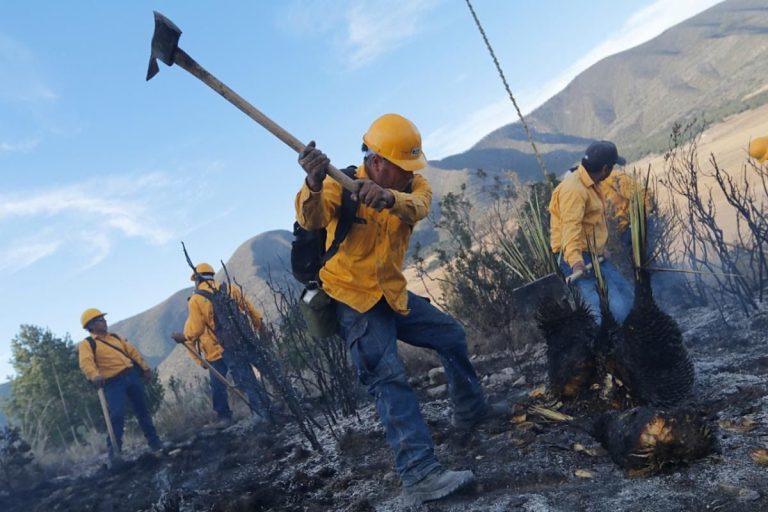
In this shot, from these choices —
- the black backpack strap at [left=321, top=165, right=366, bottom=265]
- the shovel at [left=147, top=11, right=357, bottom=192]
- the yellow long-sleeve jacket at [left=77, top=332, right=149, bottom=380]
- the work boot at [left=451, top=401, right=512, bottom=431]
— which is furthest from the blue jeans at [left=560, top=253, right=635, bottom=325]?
the yellow long-sleeve jacket at [left=77, top=332, right=149, bottom=380]

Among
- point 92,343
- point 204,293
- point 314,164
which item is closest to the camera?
point 314,164

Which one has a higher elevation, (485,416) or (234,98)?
(234,98)

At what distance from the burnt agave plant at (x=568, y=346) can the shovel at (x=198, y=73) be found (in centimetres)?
142

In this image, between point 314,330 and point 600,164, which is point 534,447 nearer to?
point 314,330

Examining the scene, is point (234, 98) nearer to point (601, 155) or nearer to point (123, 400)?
point (601, 155)

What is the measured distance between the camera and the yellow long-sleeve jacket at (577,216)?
4.02 m

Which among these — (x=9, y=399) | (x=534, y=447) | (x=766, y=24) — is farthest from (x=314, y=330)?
(x=766, y=24)

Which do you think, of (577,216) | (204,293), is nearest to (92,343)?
(204,293)

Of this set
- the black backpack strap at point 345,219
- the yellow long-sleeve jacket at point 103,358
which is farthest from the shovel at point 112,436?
the black backpack strap at point 345,219

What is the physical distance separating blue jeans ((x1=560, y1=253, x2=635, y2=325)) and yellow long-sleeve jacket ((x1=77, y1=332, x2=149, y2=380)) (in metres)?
5.39

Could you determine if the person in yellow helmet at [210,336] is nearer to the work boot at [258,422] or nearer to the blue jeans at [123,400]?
the work boot at [258,422]

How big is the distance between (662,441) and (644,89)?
102 metres

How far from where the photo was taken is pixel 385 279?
3041 mm

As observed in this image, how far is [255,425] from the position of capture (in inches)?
260
